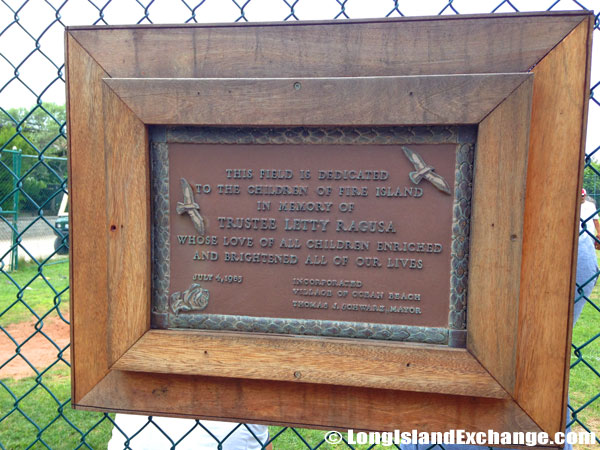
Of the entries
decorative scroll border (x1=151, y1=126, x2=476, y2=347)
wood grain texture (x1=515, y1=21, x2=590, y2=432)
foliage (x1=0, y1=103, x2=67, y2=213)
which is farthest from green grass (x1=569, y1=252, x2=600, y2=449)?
foliage (x1=0, y1=103, x2=67, y2=213)

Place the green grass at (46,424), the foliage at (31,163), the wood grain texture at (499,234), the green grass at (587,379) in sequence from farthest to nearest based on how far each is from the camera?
the green grass at (587,379) < the green grass at (46,424) < the foliage at (31,163) < the wood grain texture at (499,234)

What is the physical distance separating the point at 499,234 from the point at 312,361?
2.16 feet

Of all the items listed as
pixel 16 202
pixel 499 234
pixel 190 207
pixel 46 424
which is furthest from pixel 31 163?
pixel 499 234

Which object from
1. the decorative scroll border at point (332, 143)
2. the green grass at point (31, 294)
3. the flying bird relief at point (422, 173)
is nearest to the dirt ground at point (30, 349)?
the green grass at point (31, 294)

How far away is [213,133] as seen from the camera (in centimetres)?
150

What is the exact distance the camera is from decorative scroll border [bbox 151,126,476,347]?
1.40m

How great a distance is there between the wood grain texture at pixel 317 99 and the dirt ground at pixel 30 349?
4434 millimetres

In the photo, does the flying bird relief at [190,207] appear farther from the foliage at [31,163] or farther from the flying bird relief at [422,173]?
the flying bird relief at [422,173]

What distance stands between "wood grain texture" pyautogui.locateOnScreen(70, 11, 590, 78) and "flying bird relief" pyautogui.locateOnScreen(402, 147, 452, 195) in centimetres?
24

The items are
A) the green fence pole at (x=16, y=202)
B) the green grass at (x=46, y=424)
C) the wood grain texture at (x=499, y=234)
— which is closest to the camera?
the wood grain texture at (x=499, y=234)

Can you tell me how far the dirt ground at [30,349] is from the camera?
535 cm

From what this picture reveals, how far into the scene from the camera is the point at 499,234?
1362 millimetres

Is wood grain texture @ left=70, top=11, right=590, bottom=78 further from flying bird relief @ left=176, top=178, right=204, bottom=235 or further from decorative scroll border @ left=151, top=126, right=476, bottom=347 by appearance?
flying bird relief @ left=176, top=178, right=204, bottom=235

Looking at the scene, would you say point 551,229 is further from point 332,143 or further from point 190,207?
point 190,207
